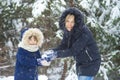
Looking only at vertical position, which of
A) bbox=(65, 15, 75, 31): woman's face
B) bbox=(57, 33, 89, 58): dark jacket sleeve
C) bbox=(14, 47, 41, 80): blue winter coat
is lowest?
bbox=(14, 47, 41, 80): blue winter coat

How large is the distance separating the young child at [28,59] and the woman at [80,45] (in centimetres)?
23

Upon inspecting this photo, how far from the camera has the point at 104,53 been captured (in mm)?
9531

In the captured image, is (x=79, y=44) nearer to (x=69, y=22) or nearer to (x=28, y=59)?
(x=69, y=22)

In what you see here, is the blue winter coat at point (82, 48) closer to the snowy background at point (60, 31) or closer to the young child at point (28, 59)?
the young child at point (28, 59)

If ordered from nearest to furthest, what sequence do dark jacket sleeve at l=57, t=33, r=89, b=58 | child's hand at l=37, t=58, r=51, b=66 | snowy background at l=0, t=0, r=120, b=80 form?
dark jacket sleeve at l=57, t=33, r=89, b=58 < child's hand at l=37, t=58, r=51, b=66 < snowy background at l=0, t=0, r=120, b=80

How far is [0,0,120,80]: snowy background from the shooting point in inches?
339

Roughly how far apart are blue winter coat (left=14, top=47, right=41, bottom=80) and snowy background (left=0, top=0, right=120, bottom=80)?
2.78 metres

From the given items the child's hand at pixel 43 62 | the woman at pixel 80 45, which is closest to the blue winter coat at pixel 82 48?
the woman at pixel 80 45

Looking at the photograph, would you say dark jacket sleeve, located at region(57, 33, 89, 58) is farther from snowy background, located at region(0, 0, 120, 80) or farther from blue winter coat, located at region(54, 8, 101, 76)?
snowy background, located at region(0, 0, 120, 80)

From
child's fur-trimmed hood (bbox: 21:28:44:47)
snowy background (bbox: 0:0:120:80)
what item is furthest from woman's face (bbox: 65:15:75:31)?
snowy background (bbox: 0:0:120:80)

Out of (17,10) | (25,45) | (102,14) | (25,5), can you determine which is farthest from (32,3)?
(25,45)

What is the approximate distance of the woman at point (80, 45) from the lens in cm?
495

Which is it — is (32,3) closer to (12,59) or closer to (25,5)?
(25,5)

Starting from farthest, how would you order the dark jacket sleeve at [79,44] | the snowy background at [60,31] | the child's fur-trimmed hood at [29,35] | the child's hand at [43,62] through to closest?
1. the snowy background at [60,31]
2. the child's fur-trimmed hood at [29,35]
3. the child's hand at [43,62]
4. the dark jacket sleeve at [79,44]
